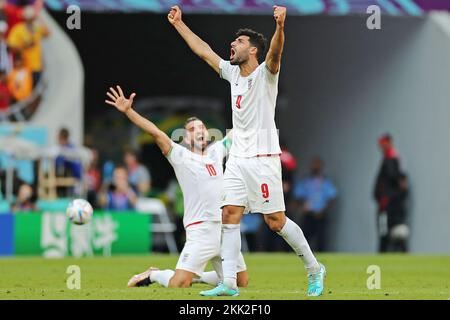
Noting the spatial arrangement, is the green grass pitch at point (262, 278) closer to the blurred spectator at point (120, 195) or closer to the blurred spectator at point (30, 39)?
the blurred spectator at point (120, 195)

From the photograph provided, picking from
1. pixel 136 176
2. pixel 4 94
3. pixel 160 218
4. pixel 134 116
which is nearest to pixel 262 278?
pixel 134 116

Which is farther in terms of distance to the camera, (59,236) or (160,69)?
(160,69)

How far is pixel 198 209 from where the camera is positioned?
13.1 m

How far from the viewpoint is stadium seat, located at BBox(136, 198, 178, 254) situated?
24.5 meters

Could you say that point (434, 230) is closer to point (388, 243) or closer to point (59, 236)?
point (388, 243)

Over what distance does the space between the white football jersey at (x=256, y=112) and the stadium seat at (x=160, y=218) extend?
12.1 metres

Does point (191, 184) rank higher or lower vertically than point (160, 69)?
lower

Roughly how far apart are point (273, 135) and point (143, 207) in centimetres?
1346

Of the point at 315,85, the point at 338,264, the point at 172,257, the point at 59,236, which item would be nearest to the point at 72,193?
the point at 59,236

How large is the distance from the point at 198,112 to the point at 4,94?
27.6ft

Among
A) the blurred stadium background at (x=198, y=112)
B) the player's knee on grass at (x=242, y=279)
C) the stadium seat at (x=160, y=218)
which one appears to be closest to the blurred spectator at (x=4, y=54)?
the blurred stadium background at (x=198, y=112)
